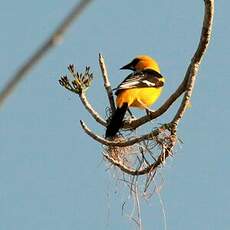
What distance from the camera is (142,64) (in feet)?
24.2

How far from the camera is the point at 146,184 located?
162 inches

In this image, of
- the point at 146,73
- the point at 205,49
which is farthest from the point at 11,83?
the point at 146,73

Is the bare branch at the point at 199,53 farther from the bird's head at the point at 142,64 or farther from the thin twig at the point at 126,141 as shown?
the bird's head at the point at 142,64

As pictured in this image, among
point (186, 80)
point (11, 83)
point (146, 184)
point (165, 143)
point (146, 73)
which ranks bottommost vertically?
point (11, 83)

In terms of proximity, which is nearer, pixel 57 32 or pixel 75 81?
pixel 57 32

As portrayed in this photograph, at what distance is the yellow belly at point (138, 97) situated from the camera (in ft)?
18.3

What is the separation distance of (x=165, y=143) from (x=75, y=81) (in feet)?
2.54

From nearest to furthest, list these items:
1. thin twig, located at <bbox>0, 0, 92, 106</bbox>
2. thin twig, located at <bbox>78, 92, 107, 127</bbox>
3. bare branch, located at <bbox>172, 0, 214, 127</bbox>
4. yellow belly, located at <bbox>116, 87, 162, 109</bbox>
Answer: thin twig, located at <bbox>0, 0, 92, 106</bbox> → bare branch, located at <bbox>172, 0, 214, 127</bbox> → thin twig, located at <bbox>78, 92, 107, 127</bbox> → yellow belly, located at <bbox>116, 87, 162, 109</bbox>

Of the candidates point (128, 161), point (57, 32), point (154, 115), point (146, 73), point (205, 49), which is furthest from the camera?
point (146, 73)

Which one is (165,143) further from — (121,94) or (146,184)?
(121,94)

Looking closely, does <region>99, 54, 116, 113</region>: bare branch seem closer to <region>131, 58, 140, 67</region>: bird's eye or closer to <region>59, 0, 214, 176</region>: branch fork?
<region>59, 0, 214, 176</region>: branch fork

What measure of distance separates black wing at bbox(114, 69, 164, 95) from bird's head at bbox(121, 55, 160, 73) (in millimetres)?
385

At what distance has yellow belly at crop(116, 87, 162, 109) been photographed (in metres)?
5.57

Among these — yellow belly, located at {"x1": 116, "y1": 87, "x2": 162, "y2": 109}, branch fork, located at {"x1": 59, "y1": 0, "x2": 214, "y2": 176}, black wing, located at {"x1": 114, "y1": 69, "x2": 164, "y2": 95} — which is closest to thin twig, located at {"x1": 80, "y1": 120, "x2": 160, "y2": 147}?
branch fork, located at {"x1": 59, "y1": 0, "x2": 214, "y2": 176}
